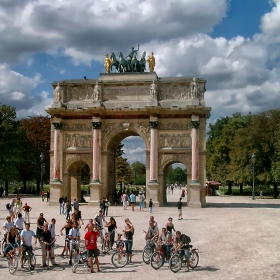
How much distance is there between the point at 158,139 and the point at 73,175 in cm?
879

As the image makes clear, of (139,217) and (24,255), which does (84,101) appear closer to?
(139,217)

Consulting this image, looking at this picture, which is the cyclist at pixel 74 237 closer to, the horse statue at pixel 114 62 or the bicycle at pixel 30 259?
the bicycle at pixel 30 259

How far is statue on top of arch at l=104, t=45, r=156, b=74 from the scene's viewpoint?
1624 inches

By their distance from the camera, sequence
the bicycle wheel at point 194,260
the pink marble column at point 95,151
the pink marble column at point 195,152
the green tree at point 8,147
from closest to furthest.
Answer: the bicycle wheel at point 194,260 → the pink marble column at point 195,152 → the pink marble column at point 95,151 → the green tree at point 8,147

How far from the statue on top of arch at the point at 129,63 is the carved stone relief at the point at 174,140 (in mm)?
6150

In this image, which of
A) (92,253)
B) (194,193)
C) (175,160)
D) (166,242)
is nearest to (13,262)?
(92,253)

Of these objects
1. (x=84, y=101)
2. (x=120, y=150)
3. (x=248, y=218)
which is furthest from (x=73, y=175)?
(x=120, y=150)

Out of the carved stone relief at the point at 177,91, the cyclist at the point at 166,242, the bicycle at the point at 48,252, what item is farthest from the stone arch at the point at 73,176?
the cyclist at the point at 166,242

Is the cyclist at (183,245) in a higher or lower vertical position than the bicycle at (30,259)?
higher

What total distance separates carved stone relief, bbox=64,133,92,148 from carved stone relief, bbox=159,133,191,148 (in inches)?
247

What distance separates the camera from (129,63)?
41312mm

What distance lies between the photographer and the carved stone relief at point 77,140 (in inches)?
1603

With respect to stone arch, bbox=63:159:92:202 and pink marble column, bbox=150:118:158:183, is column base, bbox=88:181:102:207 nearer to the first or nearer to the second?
stone arch, bbox=63:159:92:202

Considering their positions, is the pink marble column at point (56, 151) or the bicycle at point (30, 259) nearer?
the bicycle at point (30, 259)
